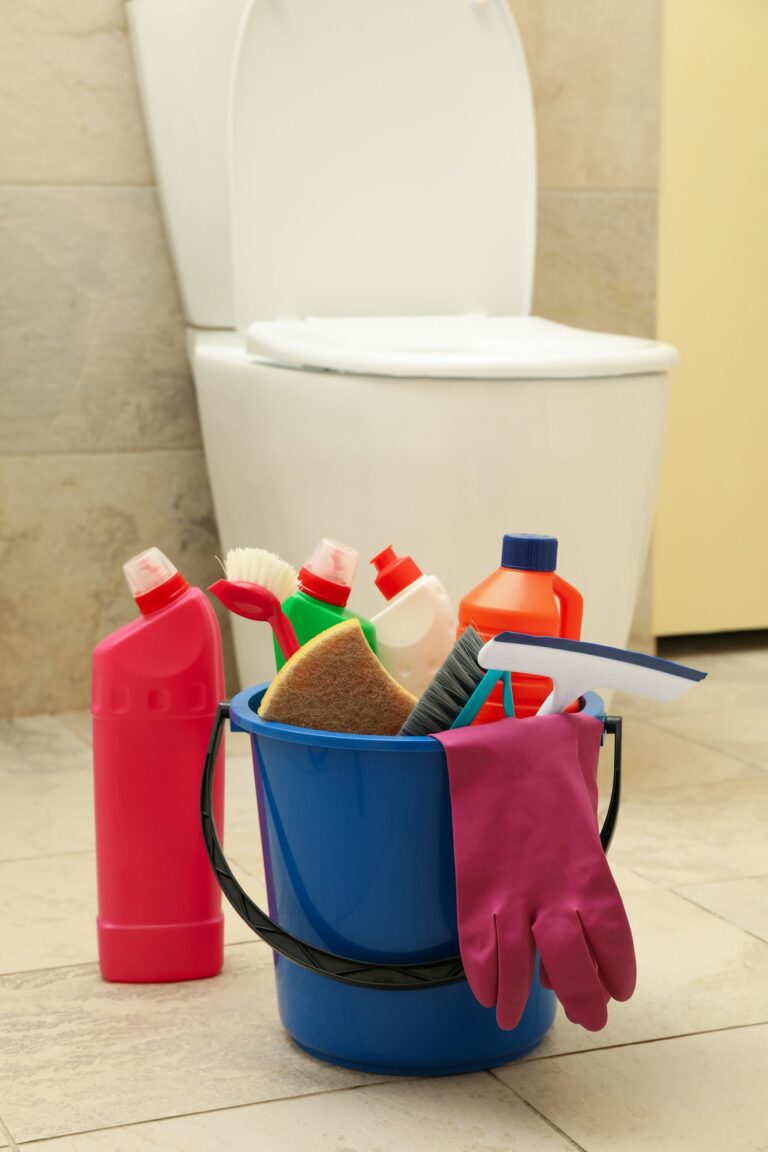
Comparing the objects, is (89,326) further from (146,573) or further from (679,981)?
(679,981)

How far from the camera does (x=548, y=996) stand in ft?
2.96

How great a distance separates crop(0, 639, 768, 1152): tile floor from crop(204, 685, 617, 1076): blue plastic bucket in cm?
2

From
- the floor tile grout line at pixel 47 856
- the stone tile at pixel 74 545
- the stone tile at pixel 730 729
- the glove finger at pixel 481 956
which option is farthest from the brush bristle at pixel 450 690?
the stone tile at pixel 74 545

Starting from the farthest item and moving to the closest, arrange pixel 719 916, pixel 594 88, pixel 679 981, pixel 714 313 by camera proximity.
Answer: pixel 714 313 → pixel 594 88 → pixel 719 916 → pixel 679 981

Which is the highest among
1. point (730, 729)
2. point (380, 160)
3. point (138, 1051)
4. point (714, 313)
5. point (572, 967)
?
point (380, 160)

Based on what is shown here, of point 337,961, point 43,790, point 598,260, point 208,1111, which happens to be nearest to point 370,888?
point 337,961

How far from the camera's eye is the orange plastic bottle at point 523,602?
0.88 meters

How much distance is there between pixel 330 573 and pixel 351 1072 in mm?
306

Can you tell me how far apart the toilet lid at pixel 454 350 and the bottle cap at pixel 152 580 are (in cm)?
41

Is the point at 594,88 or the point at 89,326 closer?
the point at 89,326

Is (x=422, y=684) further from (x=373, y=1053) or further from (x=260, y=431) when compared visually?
(x=260, y=431)

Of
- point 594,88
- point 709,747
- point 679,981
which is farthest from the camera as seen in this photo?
point 594,88

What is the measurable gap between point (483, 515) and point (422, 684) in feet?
1.51

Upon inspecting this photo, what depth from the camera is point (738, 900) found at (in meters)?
1.18
